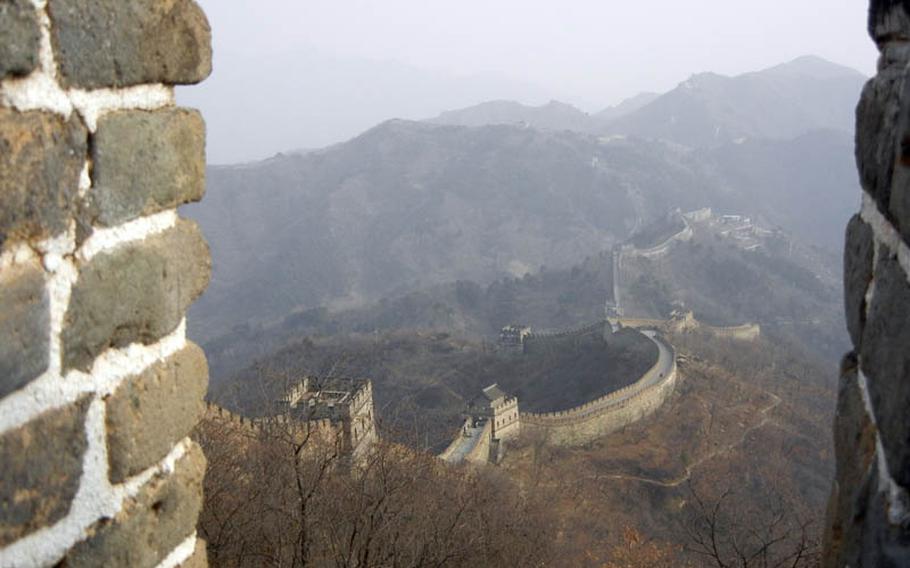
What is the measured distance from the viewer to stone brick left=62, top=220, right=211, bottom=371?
1.48 meters

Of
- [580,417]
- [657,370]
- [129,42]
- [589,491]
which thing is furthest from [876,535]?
[657,370]

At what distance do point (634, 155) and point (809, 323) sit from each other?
7881 cm

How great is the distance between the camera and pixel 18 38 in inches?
51.1

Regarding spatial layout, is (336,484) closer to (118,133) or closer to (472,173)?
(118,133)

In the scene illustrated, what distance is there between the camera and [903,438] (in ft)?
4.36

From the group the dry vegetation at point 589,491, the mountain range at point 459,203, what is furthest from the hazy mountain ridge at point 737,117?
the dry vegetation at point 589,491

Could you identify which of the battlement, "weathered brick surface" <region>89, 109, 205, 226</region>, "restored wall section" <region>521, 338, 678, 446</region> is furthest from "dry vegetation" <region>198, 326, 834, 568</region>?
"weathered brick surface" <region>89, 109, 205, 226</region>

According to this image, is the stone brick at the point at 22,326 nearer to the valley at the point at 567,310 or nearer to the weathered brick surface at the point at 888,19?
the weathered brick surface at the point at 888,19

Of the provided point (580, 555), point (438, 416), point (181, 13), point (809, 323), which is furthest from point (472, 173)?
point (181, 13)

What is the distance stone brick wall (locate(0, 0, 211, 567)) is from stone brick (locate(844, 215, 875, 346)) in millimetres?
1543

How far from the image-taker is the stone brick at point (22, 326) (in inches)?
51.4

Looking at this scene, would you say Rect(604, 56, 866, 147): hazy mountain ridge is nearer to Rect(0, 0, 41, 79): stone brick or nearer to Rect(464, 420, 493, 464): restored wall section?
Rect(464, 420, 493, 464): restored wall section

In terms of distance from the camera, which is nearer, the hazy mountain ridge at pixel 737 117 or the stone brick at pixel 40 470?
the stone brick at pixel 40 470

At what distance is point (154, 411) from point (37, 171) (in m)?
0.59
